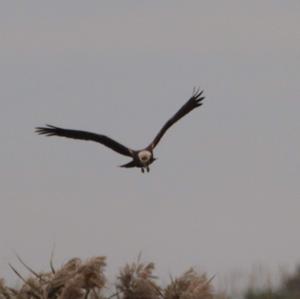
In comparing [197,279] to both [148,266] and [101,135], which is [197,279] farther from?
[101,135]

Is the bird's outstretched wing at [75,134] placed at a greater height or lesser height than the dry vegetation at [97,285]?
greater

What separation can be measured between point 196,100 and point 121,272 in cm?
644

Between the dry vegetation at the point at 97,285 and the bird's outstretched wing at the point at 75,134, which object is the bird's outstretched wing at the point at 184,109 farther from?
the dry vegetation at the point at 97,285

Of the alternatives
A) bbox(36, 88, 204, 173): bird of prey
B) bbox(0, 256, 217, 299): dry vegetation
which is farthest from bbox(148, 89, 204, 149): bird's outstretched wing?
bbox(0, 256, 217, 299): dry vegetation

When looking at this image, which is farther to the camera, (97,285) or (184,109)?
(184,109)

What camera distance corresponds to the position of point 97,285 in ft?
32.3

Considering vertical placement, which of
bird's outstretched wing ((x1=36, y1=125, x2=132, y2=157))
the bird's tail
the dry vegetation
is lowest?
the dry vegetation

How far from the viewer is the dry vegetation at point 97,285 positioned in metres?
9.77

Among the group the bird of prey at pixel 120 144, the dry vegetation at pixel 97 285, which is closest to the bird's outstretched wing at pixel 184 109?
the bird of prey at pixel 120 144

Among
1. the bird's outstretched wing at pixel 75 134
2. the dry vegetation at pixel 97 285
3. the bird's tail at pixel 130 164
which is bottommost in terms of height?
the dry vegetation at pixel 97 285

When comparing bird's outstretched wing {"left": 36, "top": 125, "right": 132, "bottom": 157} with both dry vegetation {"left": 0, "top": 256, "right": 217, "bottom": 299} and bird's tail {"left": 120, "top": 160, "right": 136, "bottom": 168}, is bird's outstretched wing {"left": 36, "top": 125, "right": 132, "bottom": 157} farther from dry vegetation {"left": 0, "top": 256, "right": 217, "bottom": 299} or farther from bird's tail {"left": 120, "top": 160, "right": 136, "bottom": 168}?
dry vegetation {"left": 0, "top": 256, "right": 217, "bottom": 299}

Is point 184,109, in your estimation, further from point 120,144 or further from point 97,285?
point 97,285

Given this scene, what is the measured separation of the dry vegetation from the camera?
9.77 m

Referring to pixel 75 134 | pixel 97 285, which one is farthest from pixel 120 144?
pixel 97 285
